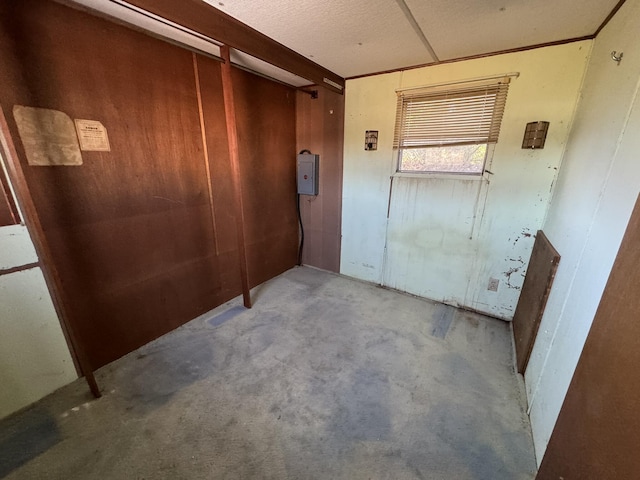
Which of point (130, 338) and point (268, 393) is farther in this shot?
point (130, 338)

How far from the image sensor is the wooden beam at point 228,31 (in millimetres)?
1385

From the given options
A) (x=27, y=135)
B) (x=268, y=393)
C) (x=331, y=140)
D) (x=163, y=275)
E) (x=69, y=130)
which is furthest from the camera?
(x=331, y=140)

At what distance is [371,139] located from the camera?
2725 millimetres

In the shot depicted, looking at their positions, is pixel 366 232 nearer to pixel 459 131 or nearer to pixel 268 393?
pixel 459 131

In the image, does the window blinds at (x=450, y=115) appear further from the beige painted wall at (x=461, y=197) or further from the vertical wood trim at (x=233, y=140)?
the vertical wood trim at (x=233, y=140)

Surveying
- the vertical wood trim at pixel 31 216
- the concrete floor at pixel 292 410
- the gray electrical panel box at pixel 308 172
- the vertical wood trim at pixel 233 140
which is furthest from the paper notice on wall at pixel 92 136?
the gray electrical panel box at pixel 308 172

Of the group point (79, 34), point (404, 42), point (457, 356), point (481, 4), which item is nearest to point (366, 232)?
point (457, 356)

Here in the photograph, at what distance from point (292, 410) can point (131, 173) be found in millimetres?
1901

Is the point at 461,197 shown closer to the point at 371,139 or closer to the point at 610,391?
the point at 371,139

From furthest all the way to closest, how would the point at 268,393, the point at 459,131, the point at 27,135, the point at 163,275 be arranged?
the point at 459,131, the point at 163,275, the point at 268,393, the point at 27,135

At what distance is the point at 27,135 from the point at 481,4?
102 inches

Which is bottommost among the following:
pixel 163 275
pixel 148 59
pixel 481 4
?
pixel 163 275

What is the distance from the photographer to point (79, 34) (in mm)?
1438

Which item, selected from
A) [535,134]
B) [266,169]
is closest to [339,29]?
[266,169]
